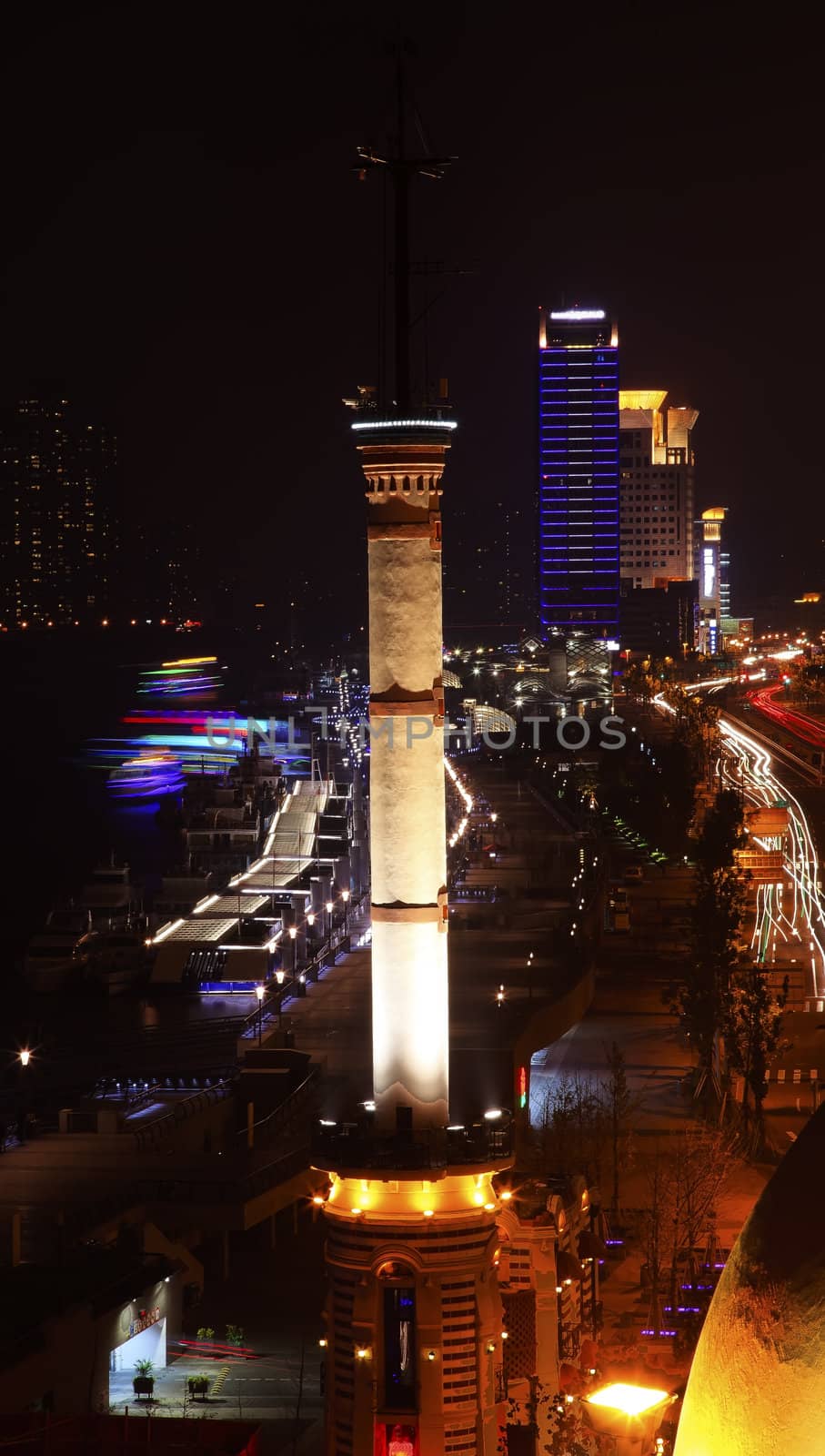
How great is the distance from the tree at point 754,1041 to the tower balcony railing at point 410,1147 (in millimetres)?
12424

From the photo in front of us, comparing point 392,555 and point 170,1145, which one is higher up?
point 392,555

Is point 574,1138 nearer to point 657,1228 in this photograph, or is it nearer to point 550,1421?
point 657,1228

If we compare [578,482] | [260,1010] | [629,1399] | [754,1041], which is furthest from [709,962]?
[578,482]

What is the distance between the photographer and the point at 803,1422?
695cm

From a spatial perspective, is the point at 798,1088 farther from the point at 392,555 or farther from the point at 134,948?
the point at 134,948

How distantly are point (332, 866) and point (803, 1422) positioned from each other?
171 feet

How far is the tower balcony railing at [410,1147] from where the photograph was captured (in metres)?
14.4

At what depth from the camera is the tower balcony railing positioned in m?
14.4

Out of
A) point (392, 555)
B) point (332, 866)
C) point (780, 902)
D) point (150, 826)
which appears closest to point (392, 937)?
point (392, 555)

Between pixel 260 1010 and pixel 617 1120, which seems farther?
pixel 260 1010

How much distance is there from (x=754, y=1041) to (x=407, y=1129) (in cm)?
1373

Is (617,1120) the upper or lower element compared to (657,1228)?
lower

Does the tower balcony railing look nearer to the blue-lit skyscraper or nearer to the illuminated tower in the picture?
the illuminated tower

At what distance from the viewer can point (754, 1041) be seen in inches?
1089
